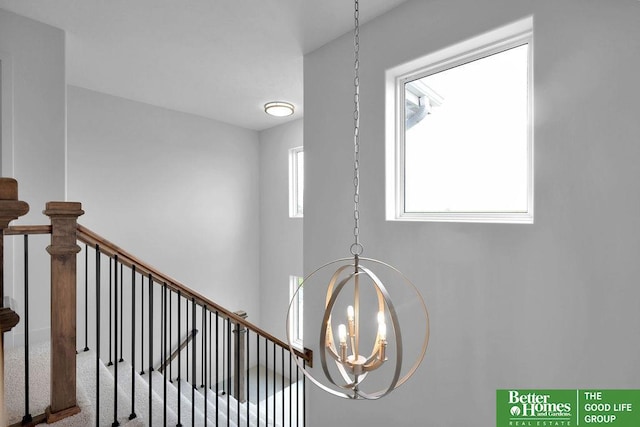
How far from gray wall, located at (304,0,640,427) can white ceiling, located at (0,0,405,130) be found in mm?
519

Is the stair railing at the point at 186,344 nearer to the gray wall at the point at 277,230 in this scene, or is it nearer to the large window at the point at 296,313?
the large window at the point at 296,313

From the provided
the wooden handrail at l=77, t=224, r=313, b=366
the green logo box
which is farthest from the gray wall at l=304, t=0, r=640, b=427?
the wooden handrail at l=77, t=224, r=313, b=366

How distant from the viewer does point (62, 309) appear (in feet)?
4.98

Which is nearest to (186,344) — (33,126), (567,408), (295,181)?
(295,181)

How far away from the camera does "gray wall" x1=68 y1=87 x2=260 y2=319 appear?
3.58 metres

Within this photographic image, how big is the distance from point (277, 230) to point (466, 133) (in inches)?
133

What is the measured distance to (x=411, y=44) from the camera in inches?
83.0

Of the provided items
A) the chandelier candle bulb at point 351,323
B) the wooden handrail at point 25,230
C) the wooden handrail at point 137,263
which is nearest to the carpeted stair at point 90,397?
the wooden handrail at point 137,263

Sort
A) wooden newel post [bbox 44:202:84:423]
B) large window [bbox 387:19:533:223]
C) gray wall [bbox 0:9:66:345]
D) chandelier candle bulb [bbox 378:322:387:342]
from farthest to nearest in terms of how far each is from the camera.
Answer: gray wall [bbox 0:9:66:345]
large window [bbox 387:19:533:223]
wooden newel post [bbox 44:202:84:423]
chandelier candle bulb [bbox 378:322:387:342]

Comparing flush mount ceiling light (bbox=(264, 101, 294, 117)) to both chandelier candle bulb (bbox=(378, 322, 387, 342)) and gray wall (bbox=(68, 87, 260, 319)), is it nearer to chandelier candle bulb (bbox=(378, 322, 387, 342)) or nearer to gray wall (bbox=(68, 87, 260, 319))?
gray wall (bbox=(68, 87, 260, 319))

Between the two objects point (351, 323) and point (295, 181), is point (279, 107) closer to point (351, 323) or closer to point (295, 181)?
point (295, 181)

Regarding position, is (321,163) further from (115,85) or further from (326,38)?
(115,85)

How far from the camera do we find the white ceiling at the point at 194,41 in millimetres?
2148

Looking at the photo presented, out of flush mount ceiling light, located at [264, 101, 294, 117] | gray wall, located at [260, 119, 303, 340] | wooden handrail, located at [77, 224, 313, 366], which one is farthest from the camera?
gray wall, located at [260, 119, 303, 340]
